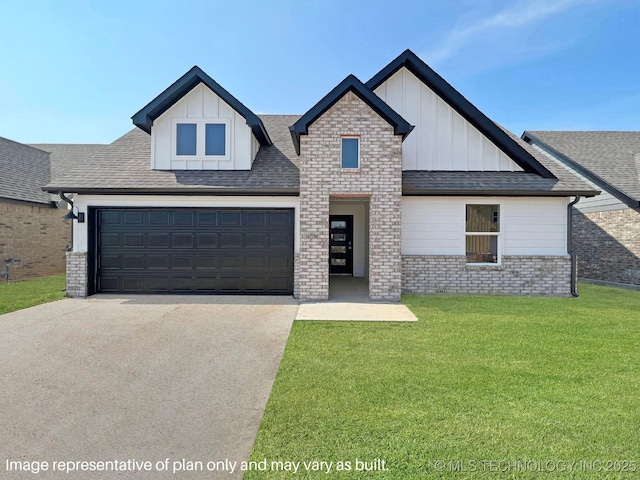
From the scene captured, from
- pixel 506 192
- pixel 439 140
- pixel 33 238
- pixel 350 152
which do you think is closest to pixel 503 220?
pixel 506 192

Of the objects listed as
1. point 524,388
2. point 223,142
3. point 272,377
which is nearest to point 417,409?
point 524,388

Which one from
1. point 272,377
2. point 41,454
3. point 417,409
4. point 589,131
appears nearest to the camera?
point 41,454

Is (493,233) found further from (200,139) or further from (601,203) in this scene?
(200,139)

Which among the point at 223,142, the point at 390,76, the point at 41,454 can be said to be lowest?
the point at 41,454

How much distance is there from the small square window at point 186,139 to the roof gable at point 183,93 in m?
0.85

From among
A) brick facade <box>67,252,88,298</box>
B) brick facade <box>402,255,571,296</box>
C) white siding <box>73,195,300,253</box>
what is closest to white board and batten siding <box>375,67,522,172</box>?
brick facade <box>402,255,571,296</box>

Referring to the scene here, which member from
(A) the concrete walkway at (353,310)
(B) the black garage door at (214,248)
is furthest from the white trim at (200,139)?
(A) the concrete walkway at (353,310)

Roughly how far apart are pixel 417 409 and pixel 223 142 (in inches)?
376

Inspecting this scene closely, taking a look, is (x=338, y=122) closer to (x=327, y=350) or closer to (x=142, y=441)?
(x=327, y=350)

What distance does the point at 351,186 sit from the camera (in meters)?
8.73

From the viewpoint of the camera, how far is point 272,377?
4.07 meters

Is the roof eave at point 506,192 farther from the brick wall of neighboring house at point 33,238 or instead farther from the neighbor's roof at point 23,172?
the brick wall of neighboring house at point 33,238

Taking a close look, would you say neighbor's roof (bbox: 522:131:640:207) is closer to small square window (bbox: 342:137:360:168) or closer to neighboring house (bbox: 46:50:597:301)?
neighboring house (bbox: 46:50:597:301)

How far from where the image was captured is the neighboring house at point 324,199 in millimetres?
8711
